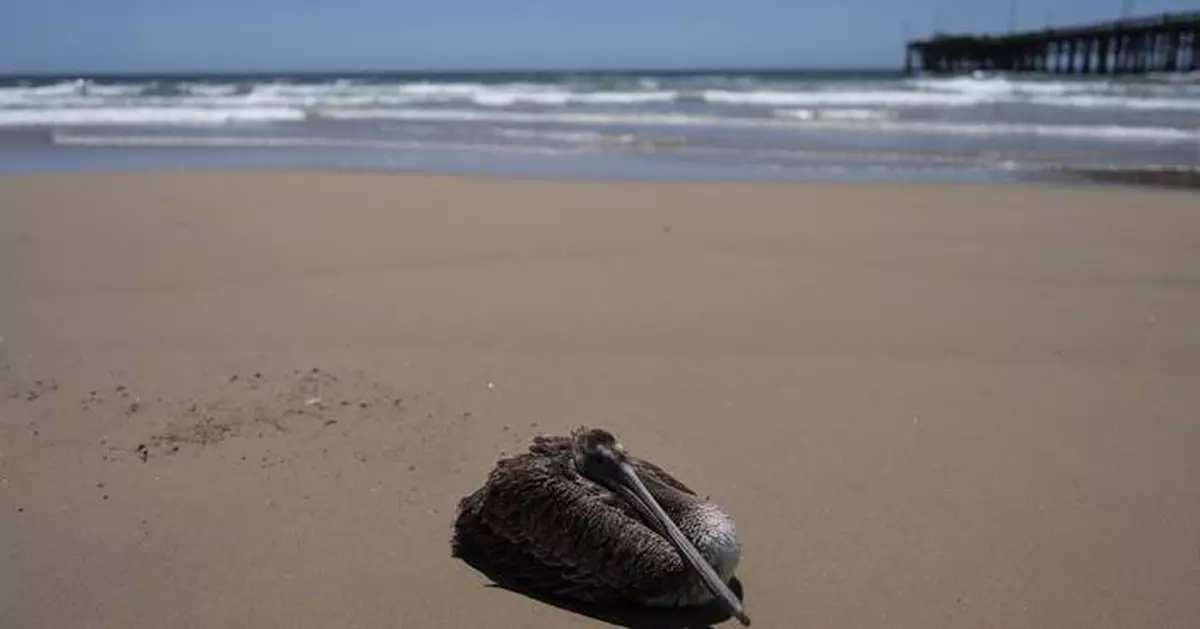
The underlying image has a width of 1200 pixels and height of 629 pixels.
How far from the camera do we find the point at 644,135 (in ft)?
73.7

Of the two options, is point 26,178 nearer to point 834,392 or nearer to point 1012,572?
point 834,392

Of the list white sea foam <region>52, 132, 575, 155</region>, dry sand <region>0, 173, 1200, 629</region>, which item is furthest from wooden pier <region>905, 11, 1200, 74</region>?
dry sand <region>0, 173, 1200, 629</region>

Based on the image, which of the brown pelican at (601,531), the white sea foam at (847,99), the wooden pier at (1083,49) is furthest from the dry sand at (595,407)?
the wooden pier at (1083,49)

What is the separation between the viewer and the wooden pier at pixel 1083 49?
172 feet

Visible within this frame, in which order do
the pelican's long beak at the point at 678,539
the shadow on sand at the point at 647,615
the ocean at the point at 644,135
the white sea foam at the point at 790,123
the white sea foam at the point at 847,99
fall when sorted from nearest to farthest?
the pelican's long beak at the point at 678,539 < the shadow on sand at the point at 647,615 < the ocean at the point at 644,135 < the white sea foam at the point at 790,123 < the white sea foam at the point at 847,99

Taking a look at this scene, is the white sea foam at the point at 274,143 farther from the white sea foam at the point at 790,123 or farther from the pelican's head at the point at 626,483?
the pelican's head at the point at 626,483

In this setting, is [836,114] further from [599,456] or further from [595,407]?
[599,456]

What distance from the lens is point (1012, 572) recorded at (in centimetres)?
362

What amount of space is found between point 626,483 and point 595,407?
6.11ft

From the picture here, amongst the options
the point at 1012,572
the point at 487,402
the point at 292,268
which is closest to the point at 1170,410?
the point at 1012,572

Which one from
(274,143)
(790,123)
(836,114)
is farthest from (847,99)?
(274,143)

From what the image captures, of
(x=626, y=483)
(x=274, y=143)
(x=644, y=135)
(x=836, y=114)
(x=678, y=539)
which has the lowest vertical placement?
(x=836, y=114)

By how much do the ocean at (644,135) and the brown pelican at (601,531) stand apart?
11.0m

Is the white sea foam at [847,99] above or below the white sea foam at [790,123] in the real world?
below
